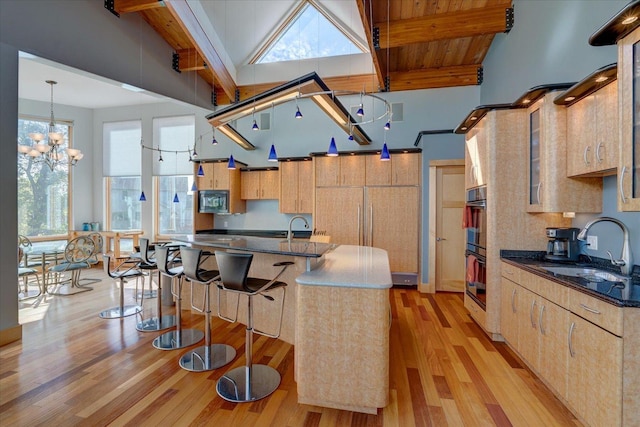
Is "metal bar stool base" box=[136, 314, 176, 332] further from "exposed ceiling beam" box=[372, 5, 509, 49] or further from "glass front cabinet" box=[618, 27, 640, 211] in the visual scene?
"exposed ceiling beam" box=[372, 5, 509, 49]

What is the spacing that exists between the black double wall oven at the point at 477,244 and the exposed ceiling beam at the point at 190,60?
16.1ft

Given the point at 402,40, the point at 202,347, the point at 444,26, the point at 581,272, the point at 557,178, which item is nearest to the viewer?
the point at 581,272

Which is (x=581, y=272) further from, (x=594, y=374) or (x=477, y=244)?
(x=477, y=244)

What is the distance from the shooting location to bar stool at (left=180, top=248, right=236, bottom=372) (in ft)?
8.35

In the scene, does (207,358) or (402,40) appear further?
(402,40)

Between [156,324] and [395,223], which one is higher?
[395,223]

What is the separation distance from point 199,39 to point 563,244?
18.0ft

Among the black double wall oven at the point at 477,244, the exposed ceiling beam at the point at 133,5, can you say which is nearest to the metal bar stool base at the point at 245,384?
the black double wall oven at the point at 477,244

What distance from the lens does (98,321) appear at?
371cm

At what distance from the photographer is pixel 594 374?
1.74m

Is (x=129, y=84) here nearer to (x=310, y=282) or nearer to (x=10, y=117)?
(x=10, y=117)

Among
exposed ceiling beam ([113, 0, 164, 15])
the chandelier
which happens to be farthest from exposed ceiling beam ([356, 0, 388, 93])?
the chandelier

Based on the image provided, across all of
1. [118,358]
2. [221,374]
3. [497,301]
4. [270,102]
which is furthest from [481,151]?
[118,358]

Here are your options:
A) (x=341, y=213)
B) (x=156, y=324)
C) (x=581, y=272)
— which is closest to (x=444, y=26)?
(x=341, y=213)
